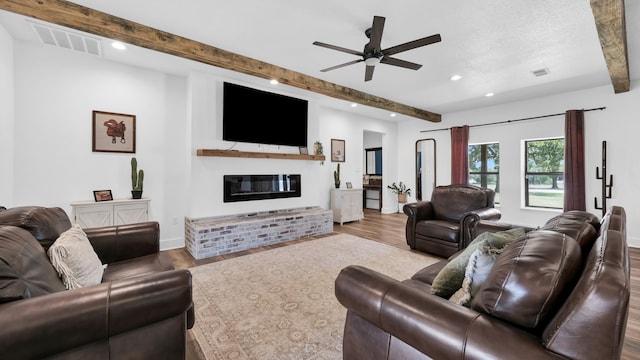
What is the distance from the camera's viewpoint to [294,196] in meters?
5.05

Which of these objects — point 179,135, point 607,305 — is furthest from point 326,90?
point 607,305

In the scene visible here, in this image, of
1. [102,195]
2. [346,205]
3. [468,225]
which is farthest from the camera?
[346,205]

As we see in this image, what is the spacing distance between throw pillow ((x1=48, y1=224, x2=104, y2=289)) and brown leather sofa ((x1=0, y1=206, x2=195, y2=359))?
1.8 inches

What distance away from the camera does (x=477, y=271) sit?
3.91 feet

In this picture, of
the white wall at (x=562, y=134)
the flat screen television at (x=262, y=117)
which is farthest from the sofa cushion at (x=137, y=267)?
the white wall at (x=562, y=134)

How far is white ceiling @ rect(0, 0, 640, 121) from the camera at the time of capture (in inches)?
94.8

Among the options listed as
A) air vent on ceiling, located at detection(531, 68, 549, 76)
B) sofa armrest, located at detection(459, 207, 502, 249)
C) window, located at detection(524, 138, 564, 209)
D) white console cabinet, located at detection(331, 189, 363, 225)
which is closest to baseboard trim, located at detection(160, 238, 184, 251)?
white console cabinet, located at detection(331, 189, 363, 225)

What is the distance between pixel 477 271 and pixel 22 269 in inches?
77.2

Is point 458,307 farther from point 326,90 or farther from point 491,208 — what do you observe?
point 326,90

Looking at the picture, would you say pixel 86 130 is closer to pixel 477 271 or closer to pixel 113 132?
pixel 113 132

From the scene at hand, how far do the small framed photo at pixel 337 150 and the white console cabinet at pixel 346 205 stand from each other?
789 millimetres

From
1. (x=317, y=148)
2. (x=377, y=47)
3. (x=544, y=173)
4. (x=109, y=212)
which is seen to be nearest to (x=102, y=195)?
(x=109, y=212)

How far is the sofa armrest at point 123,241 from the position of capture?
2072 millimetres

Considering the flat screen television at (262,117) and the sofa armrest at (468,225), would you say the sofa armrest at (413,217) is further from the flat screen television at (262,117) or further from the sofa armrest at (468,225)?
the flat screen television at (262,117)
